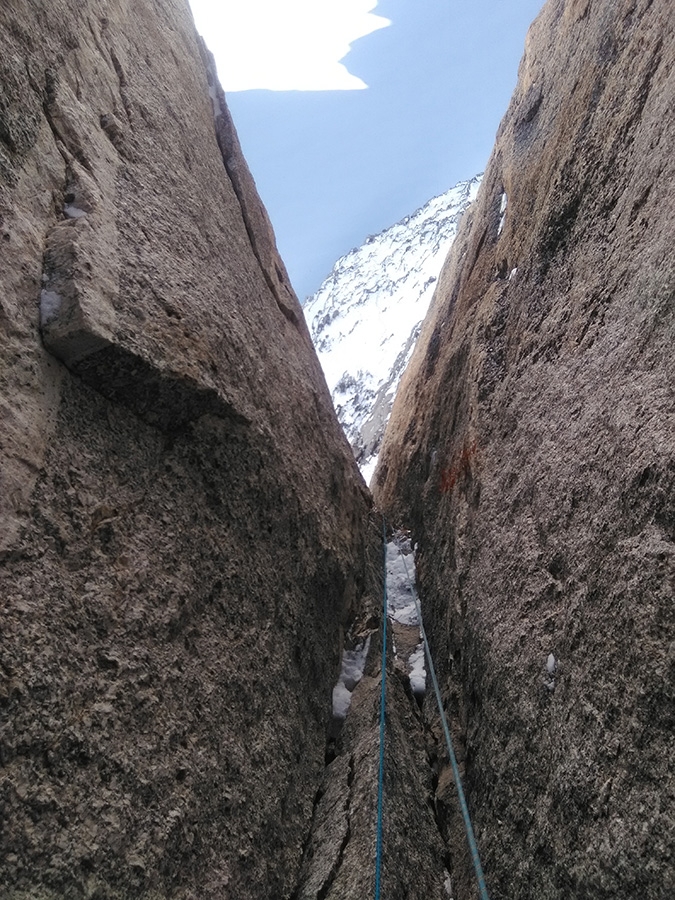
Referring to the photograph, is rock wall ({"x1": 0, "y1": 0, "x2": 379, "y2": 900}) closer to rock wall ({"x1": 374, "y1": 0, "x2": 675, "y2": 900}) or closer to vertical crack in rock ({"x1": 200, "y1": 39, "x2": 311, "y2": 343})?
rock wall ({"x1": 374, "y1": 0, "x2": 675, "y2": 900})

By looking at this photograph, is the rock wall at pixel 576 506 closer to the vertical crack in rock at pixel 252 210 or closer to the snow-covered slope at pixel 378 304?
the vertical crack in rock at pixel 252 210

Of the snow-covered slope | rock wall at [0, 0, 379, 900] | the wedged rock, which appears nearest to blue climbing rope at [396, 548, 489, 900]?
the wedged rock

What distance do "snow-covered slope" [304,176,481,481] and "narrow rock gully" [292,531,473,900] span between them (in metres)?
27.2

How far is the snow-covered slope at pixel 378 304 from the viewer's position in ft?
157

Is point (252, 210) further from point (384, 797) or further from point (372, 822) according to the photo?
point (372, 822)

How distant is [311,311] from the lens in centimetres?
8475

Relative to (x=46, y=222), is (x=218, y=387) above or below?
below

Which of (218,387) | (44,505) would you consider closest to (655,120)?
(218,387)

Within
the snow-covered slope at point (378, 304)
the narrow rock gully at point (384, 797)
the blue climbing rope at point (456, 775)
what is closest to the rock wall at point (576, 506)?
the blue climbing rope at point (456, 775)

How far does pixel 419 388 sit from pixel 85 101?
7.21m

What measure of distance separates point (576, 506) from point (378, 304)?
224 feet

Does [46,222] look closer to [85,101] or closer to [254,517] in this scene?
[85,101]

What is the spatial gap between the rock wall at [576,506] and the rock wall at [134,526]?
128 cm

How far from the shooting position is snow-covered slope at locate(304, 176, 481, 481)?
48000 mm
